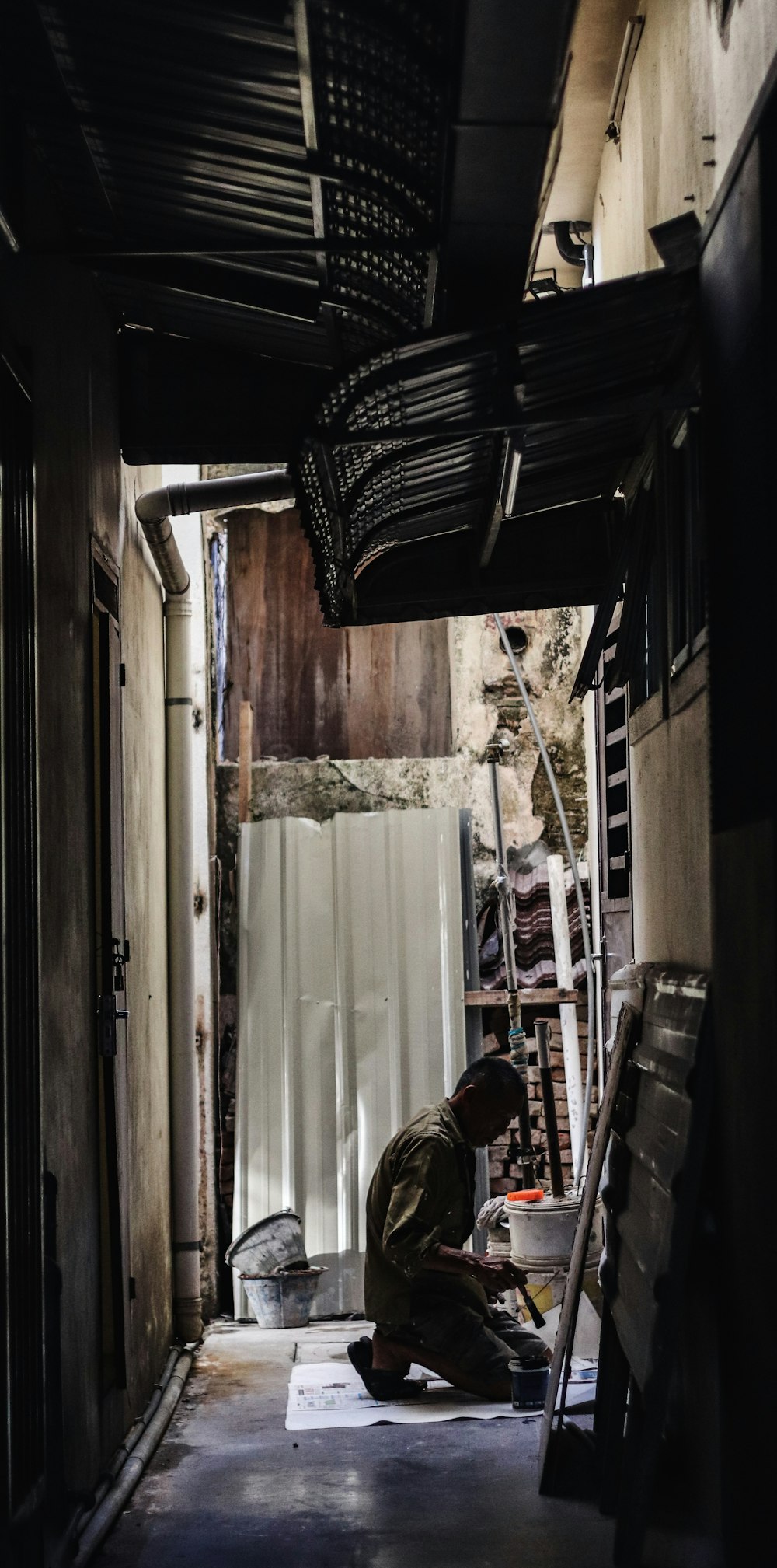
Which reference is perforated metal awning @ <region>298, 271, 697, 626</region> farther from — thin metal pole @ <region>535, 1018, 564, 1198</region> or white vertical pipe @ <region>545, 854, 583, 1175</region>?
white vertical pipe @ <region>545, 854, 583, 1175</region>

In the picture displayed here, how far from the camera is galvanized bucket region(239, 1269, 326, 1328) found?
27.4 feet

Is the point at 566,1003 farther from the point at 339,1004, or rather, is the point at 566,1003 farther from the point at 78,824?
the point at 78,824

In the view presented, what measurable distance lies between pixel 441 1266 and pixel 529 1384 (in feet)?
1.89

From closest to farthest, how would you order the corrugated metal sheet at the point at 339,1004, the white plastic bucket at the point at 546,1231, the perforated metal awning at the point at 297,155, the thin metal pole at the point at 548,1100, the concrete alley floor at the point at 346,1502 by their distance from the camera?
the perforated metal awning at the point at 297,155 < the concrete alley floor at the point at 346,1502 < the white plastic bucket at the point at 546,1231 < the thin metal pole at the point at 548,1100 < the corrugated metal sheet at the point at 339,1004

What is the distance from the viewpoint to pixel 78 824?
5141 mm

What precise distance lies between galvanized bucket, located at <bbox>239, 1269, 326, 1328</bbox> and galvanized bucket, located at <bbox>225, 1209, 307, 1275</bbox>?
0.07m

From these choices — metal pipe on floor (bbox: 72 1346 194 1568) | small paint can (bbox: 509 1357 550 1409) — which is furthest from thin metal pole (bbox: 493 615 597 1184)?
metal pipe on floor (bbox: 72 1346 194 1568)

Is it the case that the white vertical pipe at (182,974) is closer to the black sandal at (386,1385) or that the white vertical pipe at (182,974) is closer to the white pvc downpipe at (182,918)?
the white pvc downpipe at (182,918)

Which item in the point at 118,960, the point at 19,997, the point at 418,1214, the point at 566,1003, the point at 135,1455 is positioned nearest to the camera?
the point at 19,997

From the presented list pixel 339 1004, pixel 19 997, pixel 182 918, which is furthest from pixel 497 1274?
pixel 339 1004

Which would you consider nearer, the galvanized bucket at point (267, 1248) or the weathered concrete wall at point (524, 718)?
the galvanized bucket at point (267, 1248)

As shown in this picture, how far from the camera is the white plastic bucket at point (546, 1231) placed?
7012mm

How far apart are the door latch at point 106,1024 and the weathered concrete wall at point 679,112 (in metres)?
3.41

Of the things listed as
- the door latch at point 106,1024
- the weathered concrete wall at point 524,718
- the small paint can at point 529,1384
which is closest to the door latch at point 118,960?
the door latch at point 106,1024
